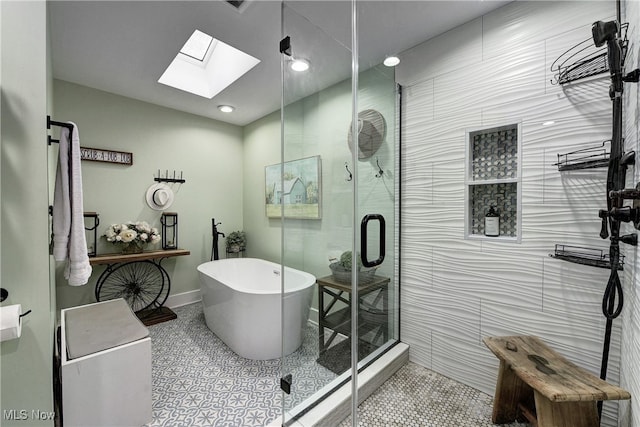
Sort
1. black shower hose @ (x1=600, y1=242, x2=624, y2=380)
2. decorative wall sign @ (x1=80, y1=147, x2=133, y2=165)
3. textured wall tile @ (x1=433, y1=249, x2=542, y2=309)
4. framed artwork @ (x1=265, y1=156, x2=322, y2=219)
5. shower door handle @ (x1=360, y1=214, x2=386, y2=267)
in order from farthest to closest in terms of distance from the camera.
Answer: decorative wall sign @ (x1=80, y1=147, x2=133, y2=165)
framed artwork @ (x1=265, y1=156, x2=322, y2=219)
shower door handle @ (x1=360, y1=214, x2=386, y2=267)
textured wall tile @ (x1=433, y1=249, x2=542, y2=309)
black shower hose @ (x1=600, y1=242, x2=624, y2=380)

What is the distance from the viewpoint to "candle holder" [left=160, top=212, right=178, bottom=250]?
3225 millimetres

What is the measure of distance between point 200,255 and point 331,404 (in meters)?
2.74

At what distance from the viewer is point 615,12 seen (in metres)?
1.27

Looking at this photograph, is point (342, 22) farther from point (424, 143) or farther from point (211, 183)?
point (211, 183)

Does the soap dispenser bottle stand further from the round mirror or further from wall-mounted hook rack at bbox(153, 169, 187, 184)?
wall-mounted hook rack at bbox(153, 169, 187, 184)

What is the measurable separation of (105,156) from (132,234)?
0.90 m

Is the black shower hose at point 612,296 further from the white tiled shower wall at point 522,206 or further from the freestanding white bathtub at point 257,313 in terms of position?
the freestanding white bathtub at point 257,313

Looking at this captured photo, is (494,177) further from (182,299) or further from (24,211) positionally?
(182,299)

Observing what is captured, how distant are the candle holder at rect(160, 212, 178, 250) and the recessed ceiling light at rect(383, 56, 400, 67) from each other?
2.95 meters

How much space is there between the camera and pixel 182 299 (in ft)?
11.0

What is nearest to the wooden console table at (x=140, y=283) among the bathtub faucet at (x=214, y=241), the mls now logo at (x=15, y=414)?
the bathtub faucet at (x=214, y=241)

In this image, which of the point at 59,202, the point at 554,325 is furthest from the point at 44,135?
the point at 554,325

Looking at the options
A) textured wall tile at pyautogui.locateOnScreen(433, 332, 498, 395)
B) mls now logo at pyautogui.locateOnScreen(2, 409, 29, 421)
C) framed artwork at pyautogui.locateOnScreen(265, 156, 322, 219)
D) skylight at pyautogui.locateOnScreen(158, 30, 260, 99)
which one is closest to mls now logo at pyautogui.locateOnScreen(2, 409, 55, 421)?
mls now logo at pyautogui.locateOnScreen(2, 409, 29, 421)

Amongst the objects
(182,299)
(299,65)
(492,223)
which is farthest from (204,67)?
(492,223)
